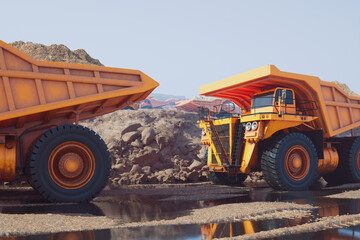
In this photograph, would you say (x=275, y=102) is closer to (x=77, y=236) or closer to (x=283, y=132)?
(x=283, y=132)

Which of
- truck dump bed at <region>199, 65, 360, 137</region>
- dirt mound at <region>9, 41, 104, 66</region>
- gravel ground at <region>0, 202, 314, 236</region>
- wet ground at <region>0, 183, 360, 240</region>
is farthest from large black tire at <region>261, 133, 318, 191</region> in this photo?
dirt mound at <region>9, 41, 104, 66</region>

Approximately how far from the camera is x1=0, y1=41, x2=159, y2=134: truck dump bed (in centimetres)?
751

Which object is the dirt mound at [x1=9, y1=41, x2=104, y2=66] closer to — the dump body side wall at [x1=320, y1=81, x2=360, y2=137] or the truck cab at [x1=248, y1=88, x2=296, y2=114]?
the truck cab at [x1=248, y1=88, x2=296, y2=114]

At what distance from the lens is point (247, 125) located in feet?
33.4

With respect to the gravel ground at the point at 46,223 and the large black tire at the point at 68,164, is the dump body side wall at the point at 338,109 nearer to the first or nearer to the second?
the large black tire at the point at 68,164

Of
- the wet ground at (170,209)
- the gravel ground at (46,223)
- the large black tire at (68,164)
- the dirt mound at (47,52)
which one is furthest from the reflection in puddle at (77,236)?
the dirt mound at (47,52)

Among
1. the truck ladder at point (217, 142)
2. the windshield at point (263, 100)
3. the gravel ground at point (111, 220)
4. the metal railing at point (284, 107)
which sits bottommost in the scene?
the gravel ground at point (111, 220)

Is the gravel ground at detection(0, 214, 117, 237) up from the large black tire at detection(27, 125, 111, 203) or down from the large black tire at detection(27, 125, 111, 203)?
down

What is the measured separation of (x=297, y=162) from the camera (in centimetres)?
1040

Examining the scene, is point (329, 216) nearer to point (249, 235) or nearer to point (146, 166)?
point (249, 235)

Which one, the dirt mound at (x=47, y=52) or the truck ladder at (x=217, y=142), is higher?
the dirt mound at (x=47, y=52)

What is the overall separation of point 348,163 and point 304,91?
120 inches

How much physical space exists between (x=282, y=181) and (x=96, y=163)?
194 inches

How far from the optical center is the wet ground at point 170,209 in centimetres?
483
